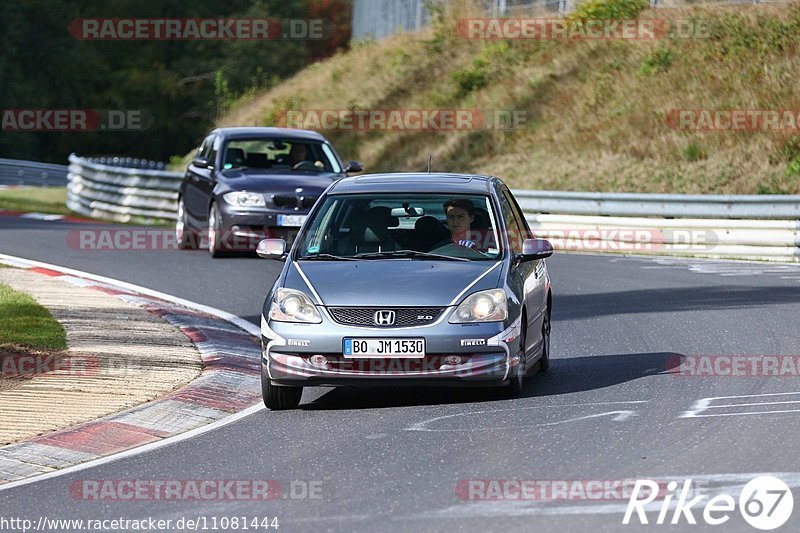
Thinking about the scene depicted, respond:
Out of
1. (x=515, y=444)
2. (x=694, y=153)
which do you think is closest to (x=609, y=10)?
(x=694, y=153)

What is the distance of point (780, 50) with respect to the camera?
33500 mm

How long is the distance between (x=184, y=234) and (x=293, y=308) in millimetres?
13211

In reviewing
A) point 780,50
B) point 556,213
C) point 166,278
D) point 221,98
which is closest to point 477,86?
point 780,50

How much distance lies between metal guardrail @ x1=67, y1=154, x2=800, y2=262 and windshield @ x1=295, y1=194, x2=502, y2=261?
12.3 m

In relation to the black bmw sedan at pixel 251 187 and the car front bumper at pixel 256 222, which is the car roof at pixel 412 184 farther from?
the car front bumper at pixel 256 222

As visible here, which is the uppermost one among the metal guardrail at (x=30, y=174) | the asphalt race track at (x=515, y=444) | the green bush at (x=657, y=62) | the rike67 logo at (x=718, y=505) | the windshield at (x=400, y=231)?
the green bush at (x=657, y=62)

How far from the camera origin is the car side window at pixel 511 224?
37.0 ft

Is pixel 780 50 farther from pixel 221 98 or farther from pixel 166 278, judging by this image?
pixel 221 98

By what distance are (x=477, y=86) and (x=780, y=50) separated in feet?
28.4

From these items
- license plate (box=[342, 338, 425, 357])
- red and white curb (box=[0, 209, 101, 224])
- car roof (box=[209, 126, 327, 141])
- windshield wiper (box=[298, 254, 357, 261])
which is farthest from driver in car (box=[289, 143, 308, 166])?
license plate (box=[342, 338, 425, 357])

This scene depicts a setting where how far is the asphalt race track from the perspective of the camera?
7184mm

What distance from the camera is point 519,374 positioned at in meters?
10.4

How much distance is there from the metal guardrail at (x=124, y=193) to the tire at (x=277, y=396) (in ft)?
67.2

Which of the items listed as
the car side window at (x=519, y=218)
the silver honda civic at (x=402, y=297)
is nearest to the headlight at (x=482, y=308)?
the silver honda civic at (x=402, y=297)
